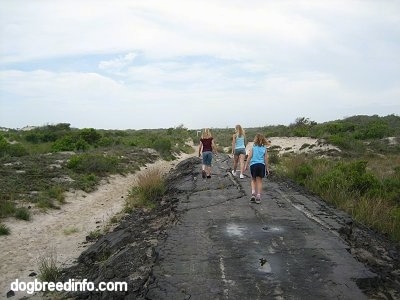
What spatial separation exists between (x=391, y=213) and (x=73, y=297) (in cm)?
805

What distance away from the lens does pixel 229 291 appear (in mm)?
5871

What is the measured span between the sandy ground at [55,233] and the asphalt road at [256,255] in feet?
9.65

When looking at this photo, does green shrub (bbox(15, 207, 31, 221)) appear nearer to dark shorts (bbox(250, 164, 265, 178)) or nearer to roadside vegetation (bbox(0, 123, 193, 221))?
roadside vegetation (bbox(0, 123, 193, 221))

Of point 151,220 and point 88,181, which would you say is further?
point 88,181

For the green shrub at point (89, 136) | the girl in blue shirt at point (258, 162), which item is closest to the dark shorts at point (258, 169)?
the girl in blue shirt at point (258, 162)

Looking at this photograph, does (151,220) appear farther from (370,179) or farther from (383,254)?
(370,179)

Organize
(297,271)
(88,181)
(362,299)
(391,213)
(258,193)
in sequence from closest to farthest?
(362,299) → (297,271) → (391,213) → (258,193) → (88,181)

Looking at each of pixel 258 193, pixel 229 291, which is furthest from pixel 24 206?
pixel 229 291

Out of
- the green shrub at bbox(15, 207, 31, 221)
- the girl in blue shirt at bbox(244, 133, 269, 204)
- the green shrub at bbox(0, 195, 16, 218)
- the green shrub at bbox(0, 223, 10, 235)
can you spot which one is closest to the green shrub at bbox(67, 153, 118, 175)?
the green shrub at bbox(0, 195, 16, 218)

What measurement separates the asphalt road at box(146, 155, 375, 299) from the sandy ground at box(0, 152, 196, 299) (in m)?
2.94

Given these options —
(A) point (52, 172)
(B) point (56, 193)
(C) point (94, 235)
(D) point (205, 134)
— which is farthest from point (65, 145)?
(C) point (94, 235)

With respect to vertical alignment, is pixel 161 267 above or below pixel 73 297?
above

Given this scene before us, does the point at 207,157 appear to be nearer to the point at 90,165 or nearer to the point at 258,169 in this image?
the point at 258,169

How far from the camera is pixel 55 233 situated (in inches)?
474
